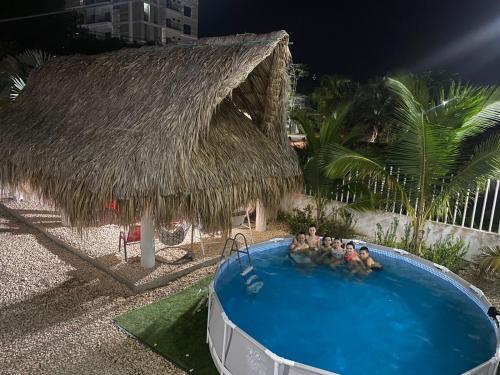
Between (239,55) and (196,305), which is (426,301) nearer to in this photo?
(196,305)

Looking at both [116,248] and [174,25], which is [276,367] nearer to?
[116,248]

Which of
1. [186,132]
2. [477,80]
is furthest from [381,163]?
[477,80]

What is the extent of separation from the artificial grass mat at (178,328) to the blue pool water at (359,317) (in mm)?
563

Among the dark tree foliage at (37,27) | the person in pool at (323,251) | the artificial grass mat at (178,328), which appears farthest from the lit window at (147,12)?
the artificial grass mat at (178,328)

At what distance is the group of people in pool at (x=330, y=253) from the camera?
7.38 meters

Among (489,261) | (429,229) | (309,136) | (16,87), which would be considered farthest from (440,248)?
(16,87)

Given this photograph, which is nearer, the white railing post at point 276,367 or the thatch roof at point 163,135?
the white railing post at point 276,367

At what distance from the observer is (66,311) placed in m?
5.48

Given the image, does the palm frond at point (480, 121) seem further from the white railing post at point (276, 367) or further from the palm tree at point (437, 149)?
the white railing post at point (276, 367)

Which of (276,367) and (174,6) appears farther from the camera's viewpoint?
(174,6)

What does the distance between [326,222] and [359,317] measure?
3.50m

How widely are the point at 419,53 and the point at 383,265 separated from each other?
21301 mm

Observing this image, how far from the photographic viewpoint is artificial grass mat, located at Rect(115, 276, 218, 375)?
448 centimetres

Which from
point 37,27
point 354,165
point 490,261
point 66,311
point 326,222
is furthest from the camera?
point 37,27
